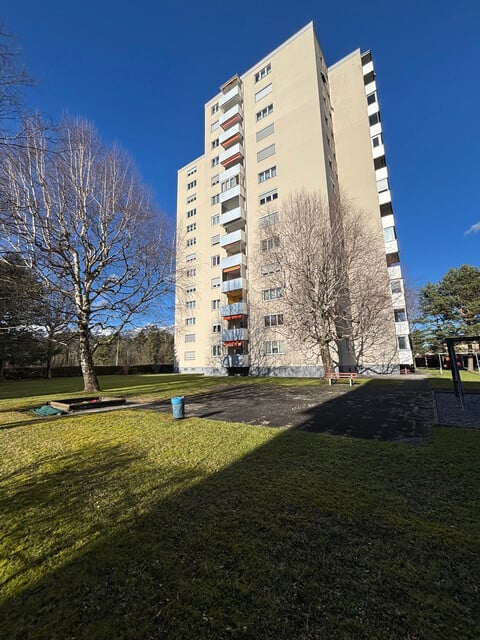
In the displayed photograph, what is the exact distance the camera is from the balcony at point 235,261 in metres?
31.4

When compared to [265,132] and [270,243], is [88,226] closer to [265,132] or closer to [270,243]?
[270,243]

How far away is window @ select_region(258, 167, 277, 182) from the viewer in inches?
1203

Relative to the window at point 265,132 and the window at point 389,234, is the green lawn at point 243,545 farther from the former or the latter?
the window at point 265,132

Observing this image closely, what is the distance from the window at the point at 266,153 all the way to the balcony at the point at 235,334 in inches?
781

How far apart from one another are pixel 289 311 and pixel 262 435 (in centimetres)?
1604

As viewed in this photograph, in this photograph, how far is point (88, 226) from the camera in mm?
16391

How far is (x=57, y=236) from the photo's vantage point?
50.0 ft

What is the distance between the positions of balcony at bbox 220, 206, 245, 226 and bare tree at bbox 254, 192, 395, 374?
9.95 m

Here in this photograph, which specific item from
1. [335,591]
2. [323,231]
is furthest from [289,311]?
[335,591]

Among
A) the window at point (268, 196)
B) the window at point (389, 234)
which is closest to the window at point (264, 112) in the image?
the window at point (268, 196)

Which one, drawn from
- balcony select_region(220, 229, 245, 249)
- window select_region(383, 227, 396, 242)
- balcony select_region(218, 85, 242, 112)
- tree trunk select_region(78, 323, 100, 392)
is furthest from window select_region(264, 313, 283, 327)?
balcony select_region(218, 85, 242, 112)

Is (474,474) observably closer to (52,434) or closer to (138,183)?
(52,434)

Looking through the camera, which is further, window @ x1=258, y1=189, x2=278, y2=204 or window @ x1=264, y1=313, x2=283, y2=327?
window @ x1=258, y1=189, x2=278, y2=204

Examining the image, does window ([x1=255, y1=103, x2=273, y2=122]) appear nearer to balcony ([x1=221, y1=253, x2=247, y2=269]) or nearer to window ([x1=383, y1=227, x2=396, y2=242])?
balcony ([x1=221, y1=253, x2=247, y2=269])
